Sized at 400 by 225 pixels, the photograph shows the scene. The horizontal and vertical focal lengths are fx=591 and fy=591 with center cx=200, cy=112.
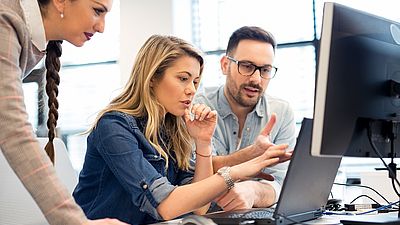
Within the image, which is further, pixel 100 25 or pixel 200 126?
pixel 200 126

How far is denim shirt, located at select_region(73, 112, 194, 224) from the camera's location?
1514mm

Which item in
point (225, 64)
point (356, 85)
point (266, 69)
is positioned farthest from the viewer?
point (225, 64)

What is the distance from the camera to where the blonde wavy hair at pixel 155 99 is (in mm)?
1735

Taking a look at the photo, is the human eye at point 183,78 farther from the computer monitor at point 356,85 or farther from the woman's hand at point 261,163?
the computer monitor at point 356,85

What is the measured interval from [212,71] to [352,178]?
137 centimetres

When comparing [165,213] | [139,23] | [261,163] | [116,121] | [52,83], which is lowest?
[165,213]

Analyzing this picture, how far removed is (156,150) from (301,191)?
525 millimetres

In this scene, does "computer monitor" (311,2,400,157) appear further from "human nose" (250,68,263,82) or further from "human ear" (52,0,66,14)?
"human nose" (250,68,263,82)

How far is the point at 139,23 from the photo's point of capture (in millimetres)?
4566

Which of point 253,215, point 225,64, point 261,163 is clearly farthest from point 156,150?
point 225,64

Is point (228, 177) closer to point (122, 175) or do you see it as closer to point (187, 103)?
point (122, 175)

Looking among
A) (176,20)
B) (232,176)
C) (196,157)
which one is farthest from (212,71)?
(232,176)

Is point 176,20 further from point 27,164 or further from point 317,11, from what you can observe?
point 27,164

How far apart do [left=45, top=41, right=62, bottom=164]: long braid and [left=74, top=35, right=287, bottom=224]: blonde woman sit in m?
0.13
